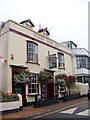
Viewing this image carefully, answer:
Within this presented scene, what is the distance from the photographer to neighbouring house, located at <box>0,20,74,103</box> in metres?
15.9

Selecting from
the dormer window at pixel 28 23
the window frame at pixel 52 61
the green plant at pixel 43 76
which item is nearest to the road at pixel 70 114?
the green plant at pixel 43 76

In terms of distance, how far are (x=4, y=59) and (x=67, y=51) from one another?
10.9 meters

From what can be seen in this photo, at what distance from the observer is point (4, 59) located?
15.9 metres

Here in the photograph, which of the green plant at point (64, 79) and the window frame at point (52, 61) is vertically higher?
the window frame at point (52, 61)

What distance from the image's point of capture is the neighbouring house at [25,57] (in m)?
15.9

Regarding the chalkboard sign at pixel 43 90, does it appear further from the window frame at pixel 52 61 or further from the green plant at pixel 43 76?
the window frame at pixel 52 61

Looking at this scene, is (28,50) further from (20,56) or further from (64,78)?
(64,78)

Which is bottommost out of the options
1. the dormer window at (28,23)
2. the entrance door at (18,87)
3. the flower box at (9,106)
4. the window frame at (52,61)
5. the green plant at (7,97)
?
the flower box at (9,106)

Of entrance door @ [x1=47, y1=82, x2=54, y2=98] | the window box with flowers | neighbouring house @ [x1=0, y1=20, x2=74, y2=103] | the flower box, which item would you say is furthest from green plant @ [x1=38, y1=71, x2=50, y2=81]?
the flower box

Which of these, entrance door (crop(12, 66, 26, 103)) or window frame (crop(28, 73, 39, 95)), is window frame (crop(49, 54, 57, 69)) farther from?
entrance door (crop(12, 66, 26, 103))

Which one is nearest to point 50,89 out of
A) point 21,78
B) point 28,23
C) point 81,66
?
point 21,78

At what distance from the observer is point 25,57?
17469 millimetres

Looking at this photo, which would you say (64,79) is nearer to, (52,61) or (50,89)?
(50,89)

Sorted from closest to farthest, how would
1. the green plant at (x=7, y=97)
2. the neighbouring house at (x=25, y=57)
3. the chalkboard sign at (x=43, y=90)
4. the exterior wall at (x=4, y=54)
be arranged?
the green plant at (x=7, y=97)
the exterior wall at (x=4, y=54)
the neighbouring house at (x=25, y=57)
the chalkboard sign at (x=43, y=90)
